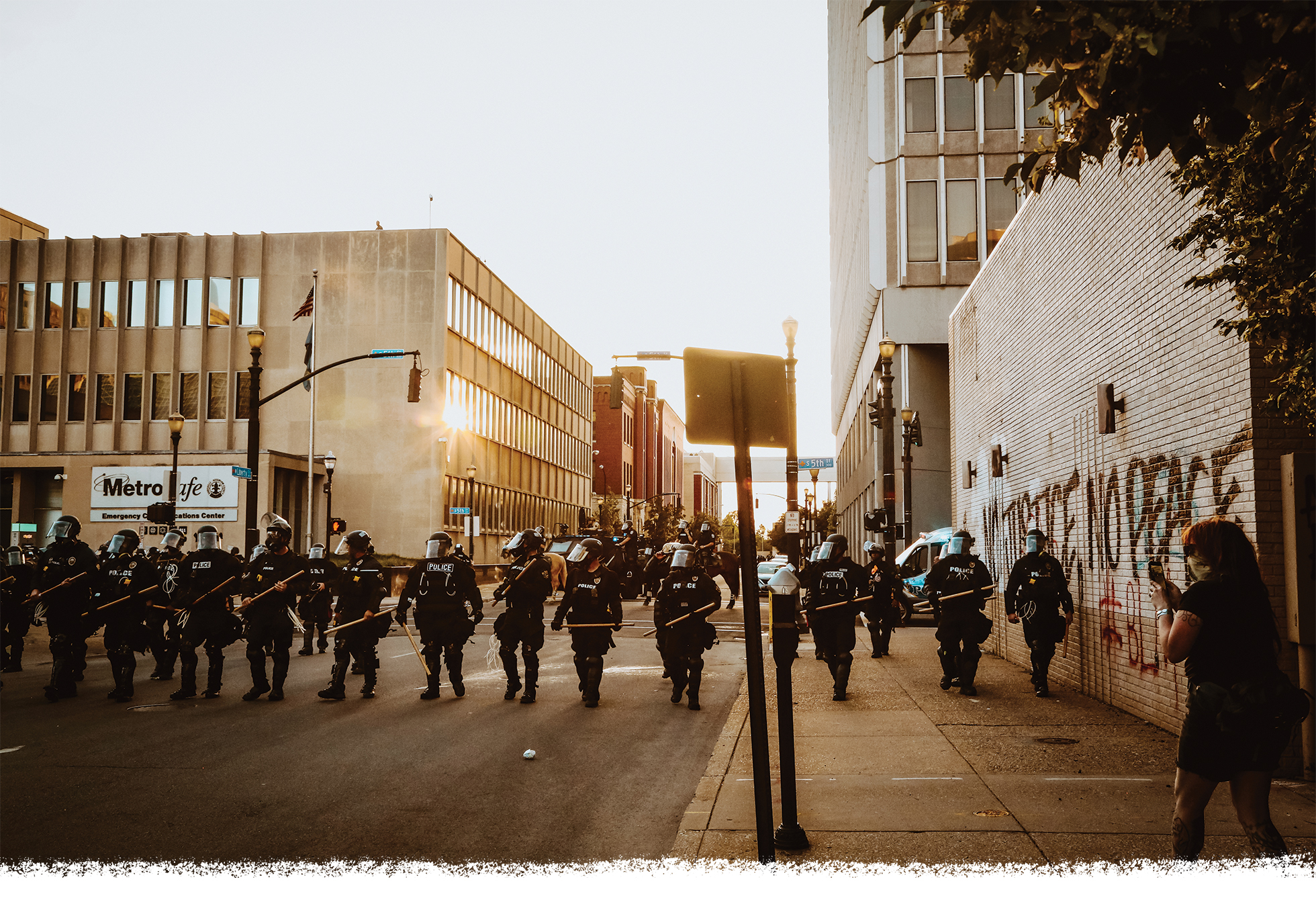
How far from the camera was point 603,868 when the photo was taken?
5160mm

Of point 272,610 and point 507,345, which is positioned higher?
point 507,345

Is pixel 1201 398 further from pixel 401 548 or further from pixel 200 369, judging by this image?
pixel 200 369

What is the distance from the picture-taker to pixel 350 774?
7715 millimetres

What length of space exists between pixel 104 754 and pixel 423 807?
11.3 feet

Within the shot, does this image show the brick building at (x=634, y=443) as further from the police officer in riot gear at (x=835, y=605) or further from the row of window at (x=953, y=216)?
the police officer in riot gear at (x=835, y=605)

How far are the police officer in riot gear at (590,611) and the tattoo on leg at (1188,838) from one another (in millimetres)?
7773

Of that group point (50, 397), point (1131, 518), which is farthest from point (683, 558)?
point (50, 397)

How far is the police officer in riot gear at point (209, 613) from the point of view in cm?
1205

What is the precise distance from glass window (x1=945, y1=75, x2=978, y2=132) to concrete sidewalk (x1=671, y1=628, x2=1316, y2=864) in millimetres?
27927

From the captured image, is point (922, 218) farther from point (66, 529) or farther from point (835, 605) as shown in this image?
point (66, 529)

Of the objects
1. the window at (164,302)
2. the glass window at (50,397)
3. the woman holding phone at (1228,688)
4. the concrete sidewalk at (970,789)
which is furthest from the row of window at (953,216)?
the glass window at (50,397)

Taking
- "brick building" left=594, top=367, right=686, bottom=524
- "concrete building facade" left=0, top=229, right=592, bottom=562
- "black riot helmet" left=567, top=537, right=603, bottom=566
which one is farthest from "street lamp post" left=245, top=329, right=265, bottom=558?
"brick building" left=594, top=367, right=686, bottom=524

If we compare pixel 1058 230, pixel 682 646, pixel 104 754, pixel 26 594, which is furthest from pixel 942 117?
pixel 104 754

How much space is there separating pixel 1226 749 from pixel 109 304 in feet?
162
